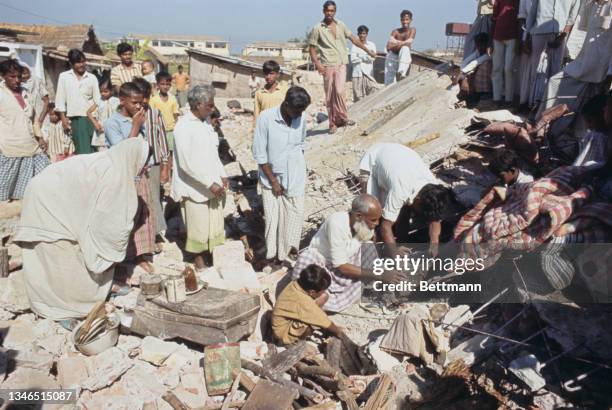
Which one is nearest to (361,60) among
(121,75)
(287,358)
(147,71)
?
(147,71)

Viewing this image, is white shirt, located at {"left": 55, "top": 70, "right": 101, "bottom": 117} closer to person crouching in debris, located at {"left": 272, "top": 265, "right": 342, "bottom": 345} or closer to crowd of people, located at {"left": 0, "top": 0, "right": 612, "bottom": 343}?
crowd of people, located at {"left": 0, "top": 0, "right": 612, "bottom": 343}

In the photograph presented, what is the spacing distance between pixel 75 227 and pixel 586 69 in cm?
534

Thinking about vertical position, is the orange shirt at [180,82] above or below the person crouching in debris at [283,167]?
above

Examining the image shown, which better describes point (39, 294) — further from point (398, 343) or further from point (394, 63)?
point (394, 63)

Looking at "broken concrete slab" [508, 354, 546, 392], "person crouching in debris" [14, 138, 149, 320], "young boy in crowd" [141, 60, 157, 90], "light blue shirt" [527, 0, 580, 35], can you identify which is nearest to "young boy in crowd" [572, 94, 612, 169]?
"light blue shirt" [527, 0, 580, 35]

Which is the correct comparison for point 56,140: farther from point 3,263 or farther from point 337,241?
point 337,241

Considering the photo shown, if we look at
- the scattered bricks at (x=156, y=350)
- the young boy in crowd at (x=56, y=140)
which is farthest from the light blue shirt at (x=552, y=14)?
the young boy in crowd at (x=56, y=140)

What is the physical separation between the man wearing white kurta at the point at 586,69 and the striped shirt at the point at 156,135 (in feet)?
14.3

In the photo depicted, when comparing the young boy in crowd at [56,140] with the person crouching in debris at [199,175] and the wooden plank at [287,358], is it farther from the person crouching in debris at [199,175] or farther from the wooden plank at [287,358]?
the wooden plank at [287,358]

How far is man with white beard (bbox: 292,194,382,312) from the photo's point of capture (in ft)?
14.1

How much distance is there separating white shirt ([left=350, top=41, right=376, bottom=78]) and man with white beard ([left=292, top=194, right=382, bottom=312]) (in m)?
6.83

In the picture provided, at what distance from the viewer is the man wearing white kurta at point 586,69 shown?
5184 mm

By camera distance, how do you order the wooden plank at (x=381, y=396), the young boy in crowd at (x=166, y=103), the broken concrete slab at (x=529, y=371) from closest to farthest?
the broken concrete slab at (x=529, y=371) < the wooden plank at (x=381, y=396) < the young boy in crowd at (x=166, y=103)

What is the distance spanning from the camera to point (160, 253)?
592 centimetres
